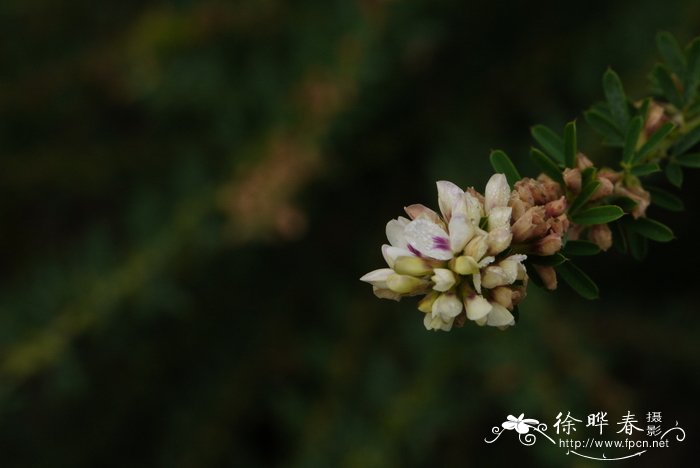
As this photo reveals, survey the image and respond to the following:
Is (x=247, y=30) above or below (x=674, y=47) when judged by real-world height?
above

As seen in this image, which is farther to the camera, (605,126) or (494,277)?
(605,126)

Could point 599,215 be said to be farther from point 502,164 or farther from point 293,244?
point 293,244

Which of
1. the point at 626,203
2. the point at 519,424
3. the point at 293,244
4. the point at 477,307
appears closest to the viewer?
the point at 477,307

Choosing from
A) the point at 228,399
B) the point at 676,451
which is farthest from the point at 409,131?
the point at 676,451

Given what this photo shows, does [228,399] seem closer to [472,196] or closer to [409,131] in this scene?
[409,131]

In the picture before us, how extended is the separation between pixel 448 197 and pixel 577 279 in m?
0.13

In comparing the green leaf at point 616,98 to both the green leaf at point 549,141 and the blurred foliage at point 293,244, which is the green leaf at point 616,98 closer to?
the green leaf at point 549,141

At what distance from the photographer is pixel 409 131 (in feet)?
5.83

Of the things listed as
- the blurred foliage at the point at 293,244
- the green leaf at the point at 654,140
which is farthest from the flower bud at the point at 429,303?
the blurred foliage at the point at 293,244

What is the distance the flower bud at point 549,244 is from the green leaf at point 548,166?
9 cm

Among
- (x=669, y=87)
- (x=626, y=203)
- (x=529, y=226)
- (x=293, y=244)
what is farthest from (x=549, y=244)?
(x=293, y=244)

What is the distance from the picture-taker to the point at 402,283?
51 centimetres

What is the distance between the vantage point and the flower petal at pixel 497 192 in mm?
512

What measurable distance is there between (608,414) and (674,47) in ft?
2.68
